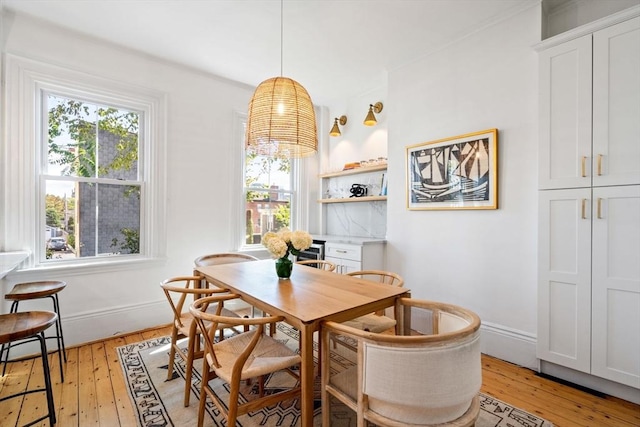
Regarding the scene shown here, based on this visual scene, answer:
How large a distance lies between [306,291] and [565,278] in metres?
1.84

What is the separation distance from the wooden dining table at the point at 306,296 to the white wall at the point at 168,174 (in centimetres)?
121

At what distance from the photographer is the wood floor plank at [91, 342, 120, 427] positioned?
1.81 metres

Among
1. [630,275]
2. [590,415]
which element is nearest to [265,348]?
[590,415]

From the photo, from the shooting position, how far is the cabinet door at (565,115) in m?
2.10

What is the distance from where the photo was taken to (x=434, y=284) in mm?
3059

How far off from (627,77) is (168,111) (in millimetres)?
3849

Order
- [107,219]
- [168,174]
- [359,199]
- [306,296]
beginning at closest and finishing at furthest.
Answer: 1. [306,296]
2. [107,219]
3. [168,174]
4. [359,199]

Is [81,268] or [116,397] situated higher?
[81,268]

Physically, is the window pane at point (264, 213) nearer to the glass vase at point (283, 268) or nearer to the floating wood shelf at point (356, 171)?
the floating wood shelf at point (356, 171)

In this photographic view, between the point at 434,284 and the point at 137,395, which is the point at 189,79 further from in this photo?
the point at 434,284

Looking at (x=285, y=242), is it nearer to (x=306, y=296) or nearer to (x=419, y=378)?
(x=306, y=296)

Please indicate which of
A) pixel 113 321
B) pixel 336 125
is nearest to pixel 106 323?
pixel 113 321

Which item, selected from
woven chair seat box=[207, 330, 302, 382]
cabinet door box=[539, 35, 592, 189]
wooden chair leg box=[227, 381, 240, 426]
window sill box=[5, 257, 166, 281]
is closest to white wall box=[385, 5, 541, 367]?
cabinet door box=[539, 35, 592, 189]

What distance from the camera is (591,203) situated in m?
2.07
